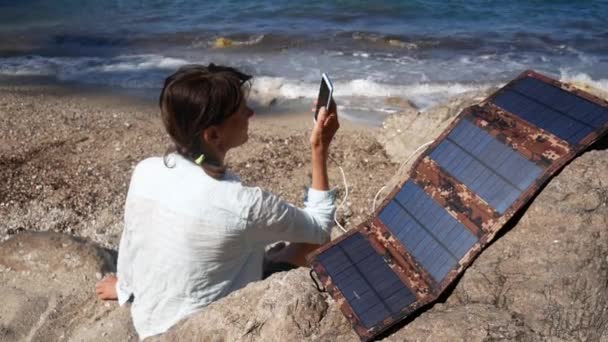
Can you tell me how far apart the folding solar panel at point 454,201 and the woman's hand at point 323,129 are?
1.42 ft

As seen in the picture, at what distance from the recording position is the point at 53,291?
429 centimetres

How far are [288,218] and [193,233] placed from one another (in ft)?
1.19

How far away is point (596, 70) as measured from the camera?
11.7 metres

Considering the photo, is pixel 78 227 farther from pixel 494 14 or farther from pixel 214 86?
pixel 494 14

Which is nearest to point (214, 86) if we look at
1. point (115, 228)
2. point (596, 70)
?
point (115, 228)

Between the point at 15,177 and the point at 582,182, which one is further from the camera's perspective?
the point at 15,177

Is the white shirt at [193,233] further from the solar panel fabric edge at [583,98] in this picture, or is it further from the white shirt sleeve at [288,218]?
the solar panel fabric edge at [583,98]

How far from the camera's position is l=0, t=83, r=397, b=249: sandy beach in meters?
5.63

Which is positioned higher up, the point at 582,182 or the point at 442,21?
the point at 582,182

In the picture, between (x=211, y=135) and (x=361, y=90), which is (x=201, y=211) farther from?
(x=361, y=90)

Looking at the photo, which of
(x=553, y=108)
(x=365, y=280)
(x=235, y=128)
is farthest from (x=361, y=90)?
(x=235, y=128)

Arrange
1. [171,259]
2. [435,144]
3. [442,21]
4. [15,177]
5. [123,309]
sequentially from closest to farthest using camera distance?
[171,259], [435,144], [123,309], [15,177], [442,21]

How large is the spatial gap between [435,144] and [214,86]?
4.15ft

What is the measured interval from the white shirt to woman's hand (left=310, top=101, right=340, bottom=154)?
0.19m
